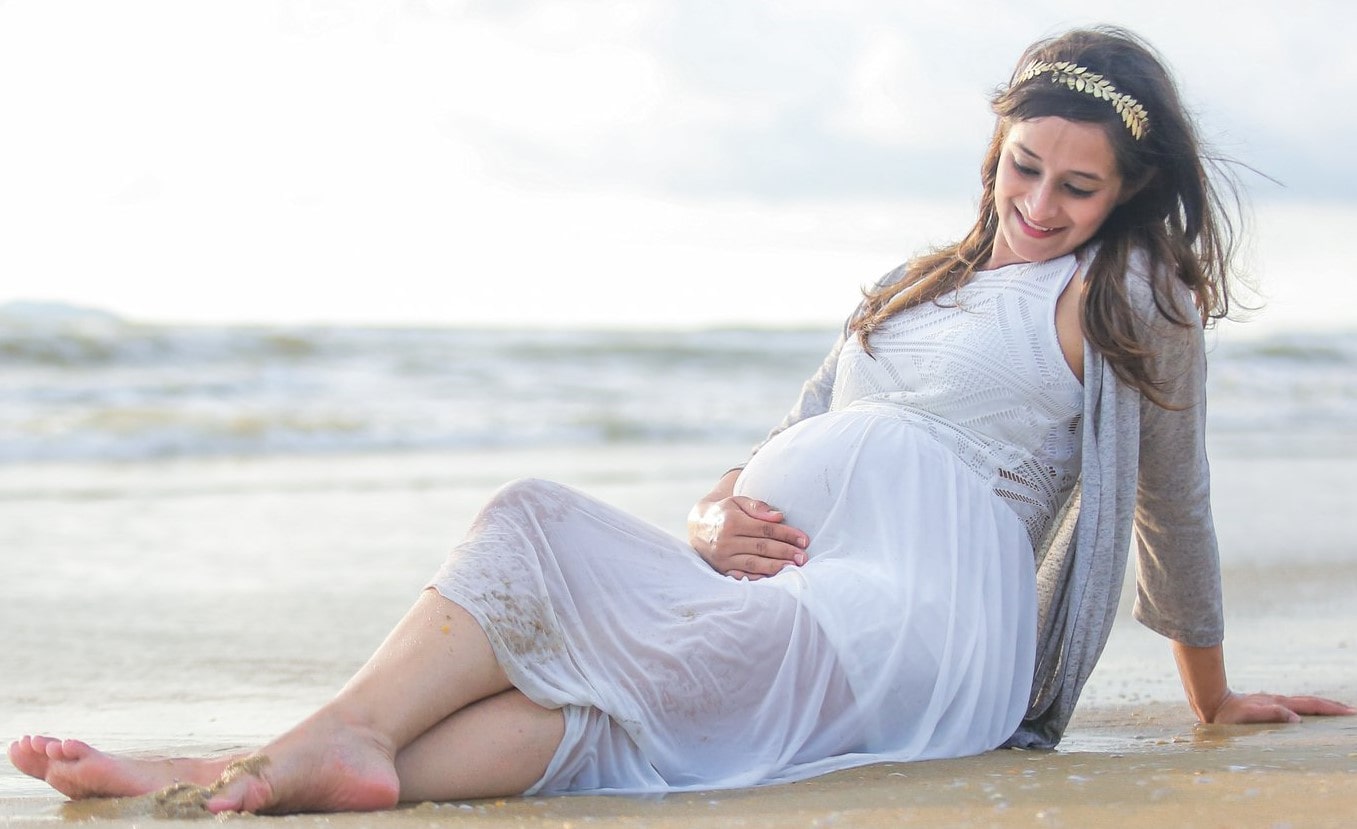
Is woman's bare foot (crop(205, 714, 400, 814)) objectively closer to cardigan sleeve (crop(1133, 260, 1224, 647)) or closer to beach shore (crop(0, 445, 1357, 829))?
beach shore (crop(0, 445, 1357, 829))

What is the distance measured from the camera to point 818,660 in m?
2.39

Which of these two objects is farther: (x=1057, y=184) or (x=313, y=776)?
(x=1057, y=184)

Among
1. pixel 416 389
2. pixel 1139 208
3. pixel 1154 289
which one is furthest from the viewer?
pixel 416 389

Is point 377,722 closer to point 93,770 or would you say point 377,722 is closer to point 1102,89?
point 93,770

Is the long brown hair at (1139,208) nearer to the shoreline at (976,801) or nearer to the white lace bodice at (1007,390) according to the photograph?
the white lace bodice at (1007,390)

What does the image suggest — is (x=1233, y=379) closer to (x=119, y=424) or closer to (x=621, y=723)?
(x=119, y=424)

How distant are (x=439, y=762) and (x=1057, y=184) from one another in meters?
1.52

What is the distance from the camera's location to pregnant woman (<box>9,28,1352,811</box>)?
2.21 meters

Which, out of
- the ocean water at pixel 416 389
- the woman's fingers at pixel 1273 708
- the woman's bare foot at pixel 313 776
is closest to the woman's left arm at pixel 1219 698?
the woman's fingers at pixel 1273 708

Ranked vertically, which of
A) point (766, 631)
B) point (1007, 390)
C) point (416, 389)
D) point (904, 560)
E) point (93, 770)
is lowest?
point (93, 770)

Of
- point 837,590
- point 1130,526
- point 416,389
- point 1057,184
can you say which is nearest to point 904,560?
point 837,590

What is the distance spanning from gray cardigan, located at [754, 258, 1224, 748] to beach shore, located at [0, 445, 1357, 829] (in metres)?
0.18

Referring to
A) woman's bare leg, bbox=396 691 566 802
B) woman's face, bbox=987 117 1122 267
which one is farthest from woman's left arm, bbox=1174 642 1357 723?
woman's bare leg, bbox=396 691 566 802

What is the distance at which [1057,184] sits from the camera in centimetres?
273
